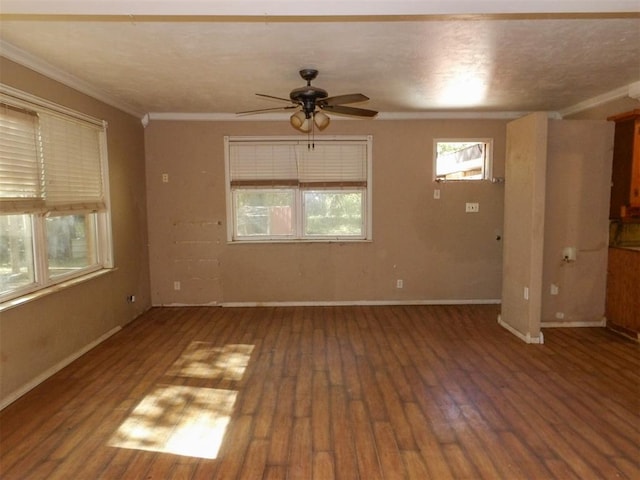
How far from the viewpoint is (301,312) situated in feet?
16.9

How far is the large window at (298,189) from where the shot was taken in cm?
530

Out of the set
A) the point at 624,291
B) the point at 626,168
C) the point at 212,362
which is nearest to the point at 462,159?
the point at 626,168

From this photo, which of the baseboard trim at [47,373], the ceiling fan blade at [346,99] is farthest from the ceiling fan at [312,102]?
the baseboard trim at [47,373]

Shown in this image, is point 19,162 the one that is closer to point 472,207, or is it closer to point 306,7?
point 306,7

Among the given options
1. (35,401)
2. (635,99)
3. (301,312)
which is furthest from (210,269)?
(635,99)

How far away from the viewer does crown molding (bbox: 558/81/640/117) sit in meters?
3.97

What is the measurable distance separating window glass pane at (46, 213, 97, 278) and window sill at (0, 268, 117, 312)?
0.11 meters

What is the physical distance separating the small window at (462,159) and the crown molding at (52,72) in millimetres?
4201

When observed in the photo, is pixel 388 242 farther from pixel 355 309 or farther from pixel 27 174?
pixel 27 174

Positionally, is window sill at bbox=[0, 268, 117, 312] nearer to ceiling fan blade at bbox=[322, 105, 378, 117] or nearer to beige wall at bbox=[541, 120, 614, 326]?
ceiling fan blade at bbox=[322, 105, 378, 117]

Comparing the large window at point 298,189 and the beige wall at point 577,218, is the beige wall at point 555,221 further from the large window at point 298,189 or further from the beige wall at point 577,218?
the large window at point 298,189

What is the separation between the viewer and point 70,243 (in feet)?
12.4

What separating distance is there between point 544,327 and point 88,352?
5.00 metres

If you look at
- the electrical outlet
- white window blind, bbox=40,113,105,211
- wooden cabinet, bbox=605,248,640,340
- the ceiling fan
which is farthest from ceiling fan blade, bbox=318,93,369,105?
wooden cabinet, bbox=605,248,640,340
